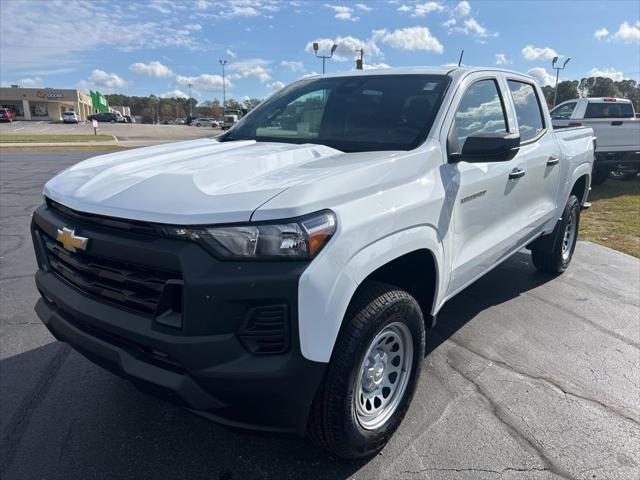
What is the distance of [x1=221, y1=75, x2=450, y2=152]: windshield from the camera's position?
309 centimetres

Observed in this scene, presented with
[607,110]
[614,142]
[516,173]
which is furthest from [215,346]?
[607,110]

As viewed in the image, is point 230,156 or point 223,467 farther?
point 230,156

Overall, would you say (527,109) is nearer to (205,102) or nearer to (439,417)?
(439,417)

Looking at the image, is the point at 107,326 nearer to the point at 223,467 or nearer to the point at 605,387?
the point at 223,467

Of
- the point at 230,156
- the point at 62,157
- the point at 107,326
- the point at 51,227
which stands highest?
the point at 230,156

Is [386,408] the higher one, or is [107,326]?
[107,326]

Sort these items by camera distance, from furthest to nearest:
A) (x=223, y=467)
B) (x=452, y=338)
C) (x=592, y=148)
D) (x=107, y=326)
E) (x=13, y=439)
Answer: (x=592, y=148) → (x=452, y=338) → (x=13, y=439) → (x=223, y=467) → (x=107, y=326)

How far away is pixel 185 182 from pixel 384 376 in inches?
55.7

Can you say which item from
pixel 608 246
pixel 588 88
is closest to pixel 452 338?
pixel 608 246

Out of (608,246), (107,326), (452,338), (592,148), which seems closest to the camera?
(107,326)

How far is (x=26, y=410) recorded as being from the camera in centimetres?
293

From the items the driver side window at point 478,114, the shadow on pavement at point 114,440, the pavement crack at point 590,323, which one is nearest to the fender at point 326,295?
the shadow on pavement at point 114,440

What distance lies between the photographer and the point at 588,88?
60406 millimetres

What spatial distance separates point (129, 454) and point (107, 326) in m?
0.83
